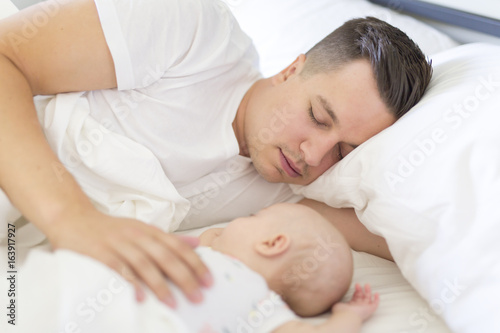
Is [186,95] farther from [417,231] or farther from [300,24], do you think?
[300,24]

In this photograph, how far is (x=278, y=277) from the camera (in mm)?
854

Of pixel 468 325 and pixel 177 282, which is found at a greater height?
pixel 177 282

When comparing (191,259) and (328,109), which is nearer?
(191,259)

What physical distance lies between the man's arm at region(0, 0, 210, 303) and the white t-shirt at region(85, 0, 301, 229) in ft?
0.19

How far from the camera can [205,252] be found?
2.66 feet

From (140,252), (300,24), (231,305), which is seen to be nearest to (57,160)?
(140,252)

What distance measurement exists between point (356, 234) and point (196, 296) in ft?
1.86

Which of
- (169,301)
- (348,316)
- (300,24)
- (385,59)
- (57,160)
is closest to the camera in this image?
(169,301)

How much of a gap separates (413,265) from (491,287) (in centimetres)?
16

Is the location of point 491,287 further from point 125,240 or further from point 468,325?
point 125,240

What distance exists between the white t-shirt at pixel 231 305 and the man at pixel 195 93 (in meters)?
0.24

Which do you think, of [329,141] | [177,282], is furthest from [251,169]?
[177,282]

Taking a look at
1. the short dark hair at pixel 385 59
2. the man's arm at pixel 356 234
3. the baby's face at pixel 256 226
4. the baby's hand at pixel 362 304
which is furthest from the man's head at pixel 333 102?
the baby's hand at pixel 362 304

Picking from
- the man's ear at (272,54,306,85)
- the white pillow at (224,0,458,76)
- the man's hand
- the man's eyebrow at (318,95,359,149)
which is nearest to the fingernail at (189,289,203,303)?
the man's hand
